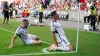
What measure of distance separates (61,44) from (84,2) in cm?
2028

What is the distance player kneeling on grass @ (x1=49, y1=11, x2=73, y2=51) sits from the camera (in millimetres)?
12156

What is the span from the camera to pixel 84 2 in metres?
32.2

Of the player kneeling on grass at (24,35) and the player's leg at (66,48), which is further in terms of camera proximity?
the player kneeling on grass at (24,35)

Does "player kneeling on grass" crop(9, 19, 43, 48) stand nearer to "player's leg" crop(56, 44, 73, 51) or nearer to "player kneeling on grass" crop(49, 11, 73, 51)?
"player kneeling on grass" crop(49, 11, 73, 51)

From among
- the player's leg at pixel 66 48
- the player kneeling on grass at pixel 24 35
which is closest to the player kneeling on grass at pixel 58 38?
the player's leg at pixel 66 48

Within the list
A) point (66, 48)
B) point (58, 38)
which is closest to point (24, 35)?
point (58, 38)

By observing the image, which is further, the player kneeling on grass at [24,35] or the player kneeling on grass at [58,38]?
the player kneeling on grass at [24,35]

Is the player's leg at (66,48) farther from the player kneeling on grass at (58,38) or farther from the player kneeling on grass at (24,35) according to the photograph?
the player kneeling on grass at (24,35)

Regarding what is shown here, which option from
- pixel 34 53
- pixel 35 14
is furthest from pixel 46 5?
pixel 34 53

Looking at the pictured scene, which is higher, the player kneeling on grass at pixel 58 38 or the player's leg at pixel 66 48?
the player kneeling on grass at pixel 58 38

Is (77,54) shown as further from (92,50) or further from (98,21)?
(98,21)

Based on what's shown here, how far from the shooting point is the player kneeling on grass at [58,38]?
12.2m

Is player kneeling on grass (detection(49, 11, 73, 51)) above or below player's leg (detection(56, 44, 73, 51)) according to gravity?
above

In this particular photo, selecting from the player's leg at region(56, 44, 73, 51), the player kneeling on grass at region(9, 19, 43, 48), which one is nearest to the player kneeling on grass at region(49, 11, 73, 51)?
the player's leg at region(56, 44, 73, 51)
